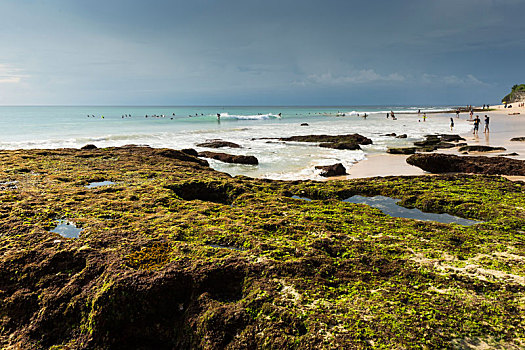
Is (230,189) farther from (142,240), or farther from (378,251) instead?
(378,251)

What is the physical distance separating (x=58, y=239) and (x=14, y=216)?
1.23 metres

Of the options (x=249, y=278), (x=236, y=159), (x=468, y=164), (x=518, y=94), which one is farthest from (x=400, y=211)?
(x=518, y=94)

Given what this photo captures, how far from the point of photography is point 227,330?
2.65m

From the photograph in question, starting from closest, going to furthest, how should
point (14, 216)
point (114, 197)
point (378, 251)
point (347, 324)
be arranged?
point (347, 324), point (378, 251), point (14, 216), point (114, 197)

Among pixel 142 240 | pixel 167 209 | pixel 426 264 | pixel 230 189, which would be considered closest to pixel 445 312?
pixel 426 264

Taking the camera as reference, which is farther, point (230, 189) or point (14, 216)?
point (230, 189)

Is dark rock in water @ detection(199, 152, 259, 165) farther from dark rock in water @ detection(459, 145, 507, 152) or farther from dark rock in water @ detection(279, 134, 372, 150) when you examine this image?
dark rock in water @ detection(459, 145, 507, 152)

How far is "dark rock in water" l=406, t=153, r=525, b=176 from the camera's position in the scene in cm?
1118

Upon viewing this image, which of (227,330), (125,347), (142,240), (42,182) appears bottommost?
(125,347)

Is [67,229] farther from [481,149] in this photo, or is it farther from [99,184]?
[481,149]

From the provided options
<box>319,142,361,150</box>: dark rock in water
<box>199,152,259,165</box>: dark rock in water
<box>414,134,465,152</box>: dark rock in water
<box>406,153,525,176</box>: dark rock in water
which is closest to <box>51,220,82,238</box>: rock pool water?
<box>406,153,525,176</box>: dark rock in water

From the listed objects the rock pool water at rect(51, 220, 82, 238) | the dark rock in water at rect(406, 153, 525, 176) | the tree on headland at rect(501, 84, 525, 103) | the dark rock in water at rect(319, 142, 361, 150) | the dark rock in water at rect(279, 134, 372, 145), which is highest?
the tree on headland at rect(501, 84, 525, 103)

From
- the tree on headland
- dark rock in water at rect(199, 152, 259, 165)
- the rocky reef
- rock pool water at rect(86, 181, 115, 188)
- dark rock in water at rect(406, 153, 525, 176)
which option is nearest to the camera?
the rocky reef

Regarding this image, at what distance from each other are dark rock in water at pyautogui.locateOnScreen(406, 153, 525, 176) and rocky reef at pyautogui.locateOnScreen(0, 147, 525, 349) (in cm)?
725
